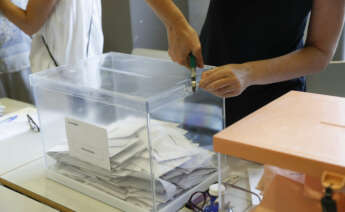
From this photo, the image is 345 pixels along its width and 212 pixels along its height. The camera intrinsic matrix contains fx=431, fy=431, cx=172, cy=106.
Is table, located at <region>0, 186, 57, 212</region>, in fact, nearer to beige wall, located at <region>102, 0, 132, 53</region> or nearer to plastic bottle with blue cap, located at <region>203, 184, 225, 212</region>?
plastic bottle with blue cap, located at <region>203, 184, 225, 212</region>

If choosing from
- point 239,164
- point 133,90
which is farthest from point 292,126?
point 133,90

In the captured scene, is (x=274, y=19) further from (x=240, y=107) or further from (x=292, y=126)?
(x=292, y=126)

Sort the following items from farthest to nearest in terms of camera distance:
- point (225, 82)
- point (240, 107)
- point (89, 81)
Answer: point (240, 107) < point (89, 81) < point (225, 82)

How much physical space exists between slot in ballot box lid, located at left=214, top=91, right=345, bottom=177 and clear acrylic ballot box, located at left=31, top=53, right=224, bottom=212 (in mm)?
227

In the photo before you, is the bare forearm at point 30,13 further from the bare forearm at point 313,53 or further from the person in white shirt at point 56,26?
the bare forearm at point 313,53

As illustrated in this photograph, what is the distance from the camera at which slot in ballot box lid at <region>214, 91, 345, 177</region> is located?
2.13ft

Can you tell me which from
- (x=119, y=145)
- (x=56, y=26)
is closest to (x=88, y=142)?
(x=119, y=145)

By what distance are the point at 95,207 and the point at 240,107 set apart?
598 millimetres

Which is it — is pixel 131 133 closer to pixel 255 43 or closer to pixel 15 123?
pixel 255 43

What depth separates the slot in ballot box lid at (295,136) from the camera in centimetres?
65

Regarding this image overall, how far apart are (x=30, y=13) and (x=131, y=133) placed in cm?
90

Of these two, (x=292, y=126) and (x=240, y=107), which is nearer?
(x=292, y=126)

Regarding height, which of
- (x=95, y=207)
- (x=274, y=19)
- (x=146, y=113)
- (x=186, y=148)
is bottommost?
(x=95, y=207)

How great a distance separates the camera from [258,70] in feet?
3.71
